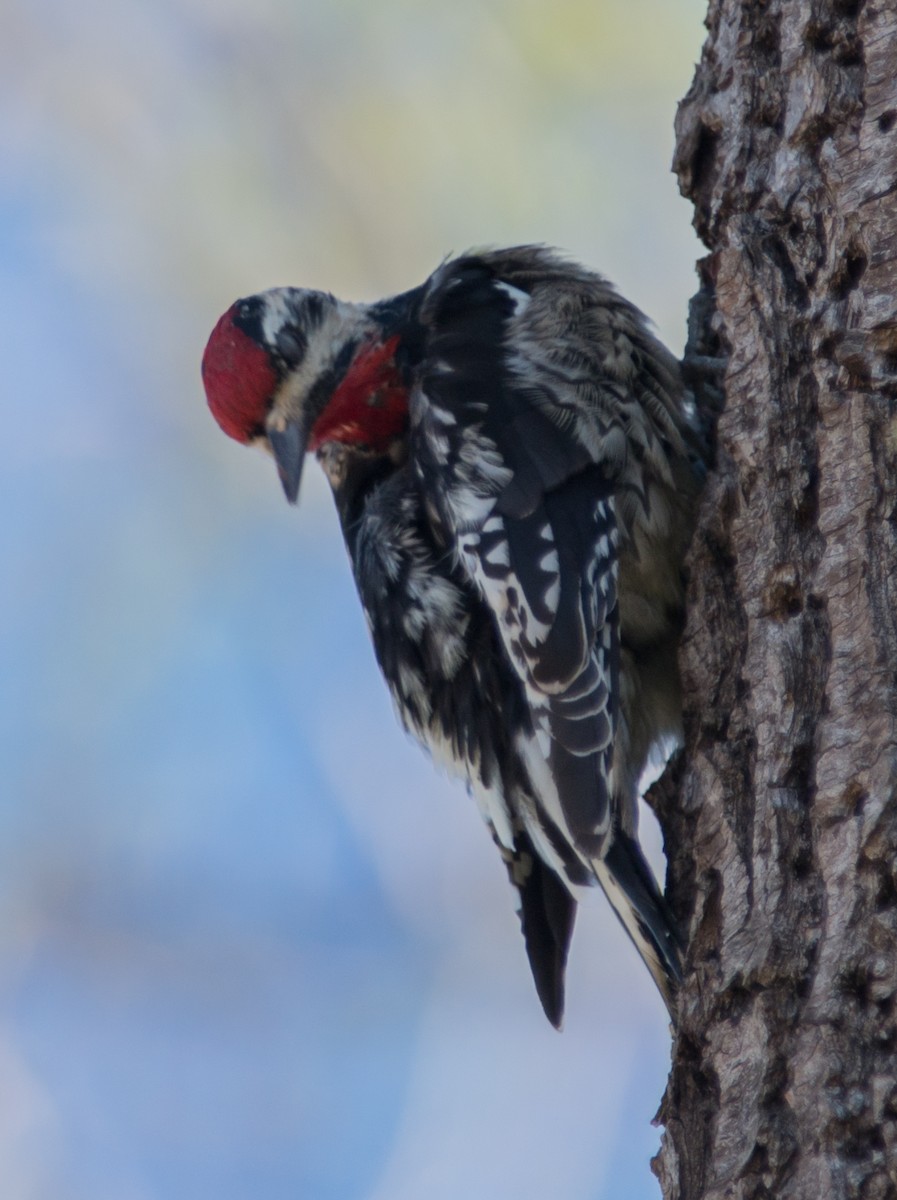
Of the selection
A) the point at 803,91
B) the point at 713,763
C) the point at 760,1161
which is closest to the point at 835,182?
the point at 803,91

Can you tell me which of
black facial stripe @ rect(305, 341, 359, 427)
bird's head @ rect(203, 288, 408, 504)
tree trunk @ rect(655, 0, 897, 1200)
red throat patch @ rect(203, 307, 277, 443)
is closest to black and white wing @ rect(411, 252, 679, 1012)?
tree trunk @ rect(655, 0, 897, 1200)

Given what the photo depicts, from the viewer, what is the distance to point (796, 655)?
212cm

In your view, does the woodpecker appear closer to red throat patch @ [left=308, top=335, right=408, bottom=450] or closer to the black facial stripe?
red throat patch @ [left=308, top=335, right=408, bottom=450]

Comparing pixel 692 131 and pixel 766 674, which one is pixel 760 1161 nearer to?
pixel 766 674

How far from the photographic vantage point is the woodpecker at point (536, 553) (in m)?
2.65

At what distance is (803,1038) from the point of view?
5.97 ft

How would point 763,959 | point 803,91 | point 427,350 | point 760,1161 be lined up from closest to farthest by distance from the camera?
point 760,1161 < point 763,959 < point 803,91 < point 427,350

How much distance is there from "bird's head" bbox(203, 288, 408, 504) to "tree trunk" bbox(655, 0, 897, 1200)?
96 centimetres

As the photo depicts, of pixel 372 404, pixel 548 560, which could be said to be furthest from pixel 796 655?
pixel 372 404

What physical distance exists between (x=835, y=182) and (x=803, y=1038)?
1.29 meters

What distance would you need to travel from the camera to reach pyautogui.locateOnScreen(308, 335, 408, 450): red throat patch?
11.1 ft

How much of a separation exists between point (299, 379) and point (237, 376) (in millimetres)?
162

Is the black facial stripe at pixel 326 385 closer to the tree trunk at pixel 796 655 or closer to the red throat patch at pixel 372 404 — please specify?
the red throat patch at pixel 372 404

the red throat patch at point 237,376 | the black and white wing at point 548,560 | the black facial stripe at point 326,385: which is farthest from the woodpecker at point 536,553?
the red throat patch at point 237,376
